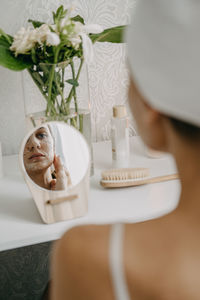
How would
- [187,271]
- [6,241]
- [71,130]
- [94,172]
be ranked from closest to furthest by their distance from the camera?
[187,271], [6,241], [71,130], [94,172]

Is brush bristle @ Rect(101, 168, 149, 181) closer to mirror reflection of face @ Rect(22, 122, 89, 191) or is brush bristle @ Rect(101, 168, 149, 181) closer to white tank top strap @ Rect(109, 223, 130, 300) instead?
mirror reflection of face @ Rect(22, 122, 89, 191)

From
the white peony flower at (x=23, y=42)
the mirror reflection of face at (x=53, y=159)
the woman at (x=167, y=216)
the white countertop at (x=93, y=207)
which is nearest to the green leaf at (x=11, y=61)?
the white peony flower at (x=23, y=42)

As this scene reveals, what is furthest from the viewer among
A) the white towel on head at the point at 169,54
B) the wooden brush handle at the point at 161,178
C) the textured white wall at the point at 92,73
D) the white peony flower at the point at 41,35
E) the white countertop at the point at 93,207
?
the textured white wall at the point at 92,73

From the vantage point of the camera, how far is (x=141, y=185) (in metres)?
0.95

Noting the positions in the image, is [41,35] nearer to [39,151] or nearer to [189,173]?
[39,151]

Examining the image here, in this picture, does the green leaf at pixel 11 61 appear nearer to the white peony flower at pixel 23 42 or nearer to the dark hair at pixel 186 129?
the white peony flower at pixel 23 42

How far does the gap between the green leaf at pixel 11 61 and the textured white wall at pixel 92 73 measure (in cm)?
31

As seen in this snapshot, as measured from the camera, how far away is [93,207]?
2.76 feet

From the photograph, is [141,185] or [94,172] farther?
[94,172]

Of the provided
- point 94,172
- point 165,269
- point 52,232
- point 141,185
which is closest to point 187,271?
point 165,269

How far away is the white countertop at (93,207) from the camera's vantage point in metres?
0.75

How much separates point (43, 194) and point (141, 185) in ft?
0.83

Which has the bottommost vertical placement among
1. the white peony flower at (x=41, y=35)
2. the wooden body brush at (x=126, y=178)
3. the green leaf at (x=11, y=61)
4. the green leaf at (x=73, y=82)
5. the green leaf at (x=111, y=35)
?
the wooden body brush at (x=126, y=178)

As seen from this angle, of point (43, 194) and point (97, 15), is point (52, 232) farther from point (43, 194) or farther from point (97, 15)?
point (97, 15)
